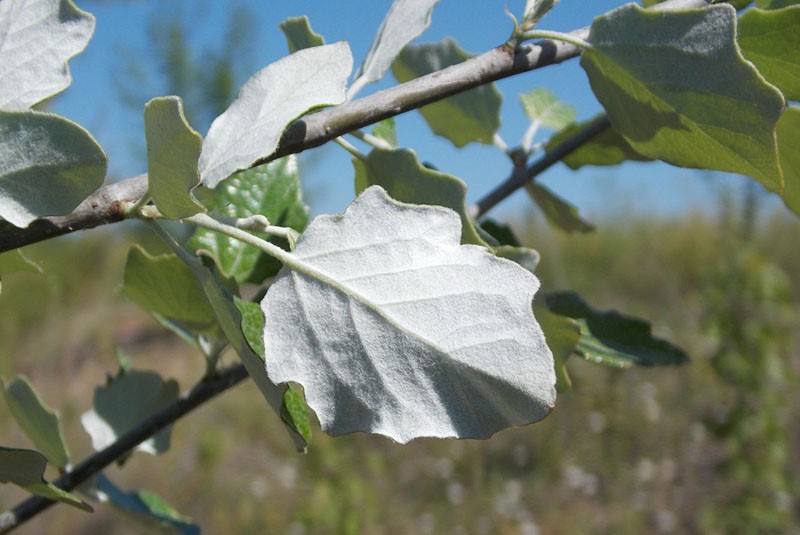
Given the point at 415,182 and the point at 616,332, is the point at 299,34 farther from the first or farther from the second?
the point at 616,332

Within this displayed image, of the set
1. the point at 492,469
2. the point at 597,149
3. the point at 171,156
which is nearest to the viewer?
the point at 171,156

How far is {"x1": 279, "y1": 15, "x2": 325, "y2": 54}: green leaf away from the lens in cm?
33

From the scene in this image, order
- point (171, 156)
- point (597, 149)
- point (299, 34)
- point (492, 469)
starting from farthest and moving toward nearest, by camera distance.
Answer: point (492, 469), point (597, 149), point (299, 34), point (171, 156)

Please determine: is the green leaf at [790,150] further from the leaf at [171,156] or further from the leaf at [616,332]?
the leaf at [171,156]

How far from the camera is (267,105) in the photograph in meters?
0.23

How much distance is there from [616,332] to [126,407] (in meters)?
0.27

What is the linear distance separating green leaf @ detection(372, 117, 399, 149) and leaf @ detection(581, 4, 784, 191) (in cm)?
11

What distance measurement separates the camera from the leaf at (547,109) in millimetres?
500

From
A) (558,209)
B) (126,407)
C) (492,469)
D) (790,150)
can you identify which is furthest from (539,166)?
(492,469)

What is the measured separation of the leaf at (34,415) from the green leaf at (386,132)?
19 centimetres

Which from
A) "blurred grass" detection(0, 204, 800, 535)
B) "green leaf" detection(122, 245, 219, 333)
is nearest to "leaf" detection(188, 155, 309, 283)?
"green leaf" detection(122, 245, 219, 333)

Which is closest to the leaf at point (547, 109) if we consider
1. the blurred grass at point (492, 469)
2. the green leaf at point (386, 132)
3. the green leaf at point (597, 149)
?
the green leaf at point (597, 149)

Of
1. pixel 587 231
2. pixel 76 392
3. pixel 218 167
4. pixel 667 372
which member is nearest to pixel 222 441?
pixel 76 392

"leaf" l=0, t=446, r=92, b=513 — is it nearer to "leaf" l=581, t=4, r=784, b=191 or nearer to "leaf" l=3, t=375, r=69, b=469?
"leaf" l=3, t=375, r=69, b=469
